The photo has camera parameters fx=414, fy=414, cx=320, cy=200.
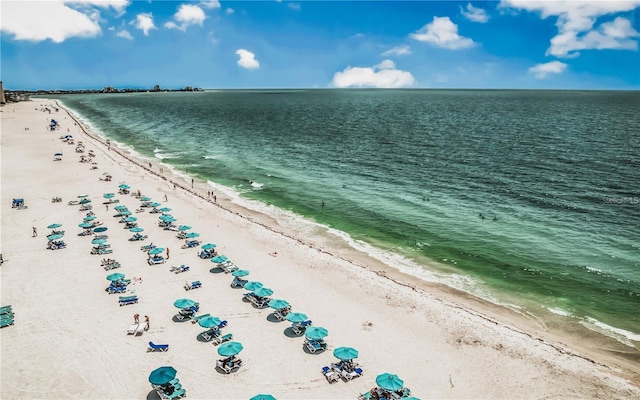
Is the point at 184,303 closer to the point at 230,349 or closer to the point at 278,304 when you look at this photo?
the point at 278,304

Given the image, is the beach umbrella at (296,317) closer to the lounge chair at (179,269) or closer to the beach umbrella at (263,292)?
the beach umbrella at (263,292)

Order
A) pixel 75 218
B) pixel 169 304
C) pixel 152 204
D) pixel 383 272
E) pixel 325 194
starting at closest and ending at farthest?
pixel 169 304, pixel 383 272, pixel 75 218, pixel 152 204, pixel 325 194

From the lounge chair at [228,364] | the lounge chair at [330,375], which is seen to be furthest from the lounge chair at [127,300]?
the lounge chair at [330,375]

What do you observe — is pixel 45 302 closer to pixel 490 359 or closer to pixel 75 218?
pixel 75 218

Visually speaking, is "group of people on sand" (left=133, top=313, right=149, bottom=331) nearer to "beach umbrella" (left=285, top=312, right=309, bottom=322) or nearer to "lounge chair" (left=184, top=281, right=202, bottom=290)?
"lounge chair" (left=184, top=281, right=202, bottom=290)

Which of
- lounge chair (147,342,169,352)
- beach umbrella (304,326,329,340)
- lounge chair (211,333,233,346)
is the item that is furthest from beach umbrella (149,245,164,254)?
beach umbrella (304,326,329,340)

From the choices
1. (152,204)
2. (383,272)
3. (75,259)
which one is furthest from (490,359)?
(152,204)
